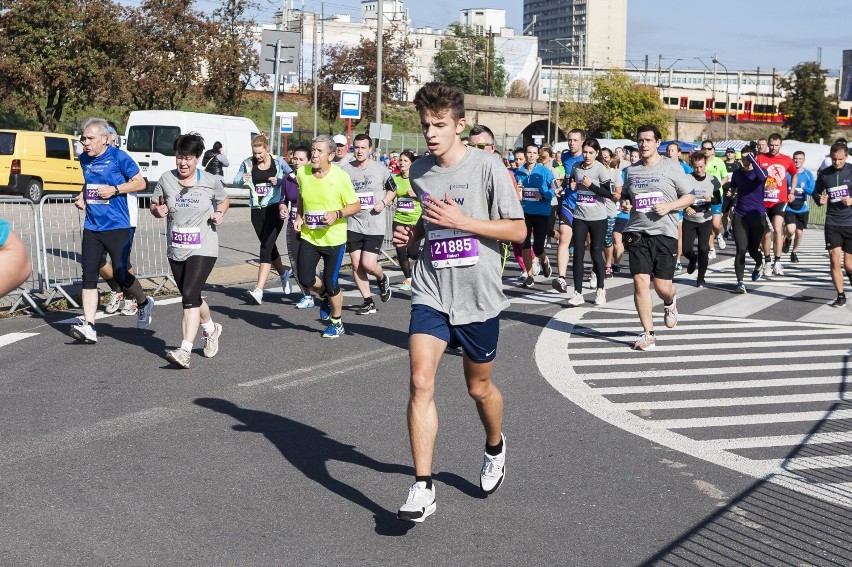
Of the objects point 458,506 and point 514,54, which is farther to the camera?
point 514,54

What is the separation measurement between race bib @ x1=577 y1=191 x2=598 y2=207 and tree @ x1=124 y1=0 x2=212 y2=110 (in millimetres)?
34409

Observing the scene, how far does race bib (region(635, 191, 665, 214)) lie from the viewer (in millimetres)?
10445

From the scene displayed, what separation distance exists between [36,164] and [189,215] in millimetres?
21136

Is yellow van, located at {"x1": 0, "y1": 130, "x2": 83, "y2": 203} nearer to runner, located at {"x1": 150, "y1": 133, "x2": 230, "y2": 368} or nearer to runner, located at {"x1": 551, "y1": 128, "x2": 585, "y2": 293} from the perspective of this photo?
runner, located at {"x1": 551, "y1": 128, "x2": 585, "y2": 293}

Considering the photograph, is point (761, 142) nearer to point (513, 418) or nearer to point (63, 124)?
point (513, 418)

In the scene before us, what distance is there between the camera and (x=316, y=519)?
514cm

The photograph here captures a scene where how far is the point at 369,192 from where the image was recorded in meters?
12.0

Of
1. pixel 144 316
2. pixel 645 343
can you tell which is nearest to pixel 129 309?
pixel 144 316

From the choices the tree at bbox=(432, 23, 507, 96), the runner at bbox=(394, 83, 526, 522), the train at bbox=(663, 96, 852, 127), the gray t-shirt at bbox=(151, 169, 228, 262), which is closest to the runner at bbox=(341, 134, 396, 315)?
the gray t-shirt at bbox=(151, 169, 228, 262)

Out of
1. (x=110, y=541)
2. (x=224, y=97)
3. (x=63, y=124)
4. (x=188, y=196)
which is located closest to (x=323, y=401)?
(x=188, y=196)

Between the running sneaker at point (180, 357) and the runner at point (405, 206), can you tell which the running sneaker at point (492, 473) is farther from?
the runner at point (405, 206)

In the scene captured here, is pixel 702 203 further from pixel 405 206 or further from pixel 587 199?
pixel 405 206

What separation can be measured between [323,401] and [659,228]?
4184mm

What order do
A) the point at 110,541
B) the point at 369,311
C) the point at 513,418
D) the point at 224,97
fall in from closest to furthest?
1. the point at 110,541
2. the point at 513,418
3. the point at 369,311
4. the point at 224,97
